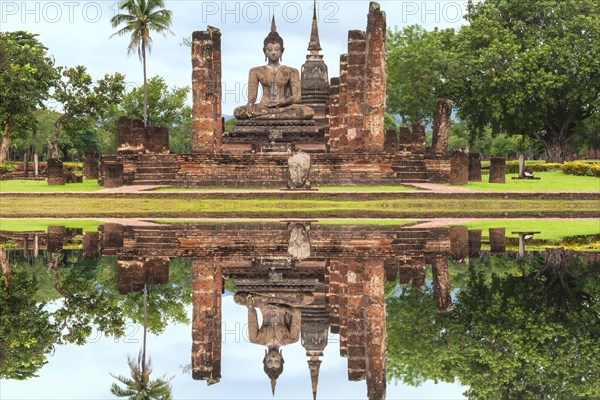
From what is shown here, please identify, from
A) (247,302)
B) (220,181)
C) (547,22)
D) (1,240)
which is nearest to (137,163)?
(220,181)

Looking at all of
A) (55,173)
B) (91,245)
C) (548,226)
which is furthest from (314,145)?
Result: (91,245)

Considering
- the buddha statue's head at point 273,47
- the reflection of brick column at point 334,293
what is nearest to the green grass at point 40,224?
the reflection of brick column at point 334,293

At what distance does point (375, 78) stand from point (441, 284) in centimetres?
1900

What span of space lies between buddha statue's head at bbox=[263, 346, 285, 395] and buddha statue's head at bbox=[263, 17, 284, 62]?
26.3 m

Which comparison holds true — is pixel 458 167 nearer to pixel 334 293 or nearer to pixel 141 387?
pixel 334 293

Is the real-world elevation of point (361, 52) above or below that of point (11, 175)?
above

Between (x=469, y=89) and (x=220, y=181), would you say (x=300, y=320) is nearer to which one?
(x=220, y=181)

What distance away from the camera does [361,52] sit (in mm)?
28781

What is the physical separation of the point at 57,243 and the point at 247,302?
21.3 feet

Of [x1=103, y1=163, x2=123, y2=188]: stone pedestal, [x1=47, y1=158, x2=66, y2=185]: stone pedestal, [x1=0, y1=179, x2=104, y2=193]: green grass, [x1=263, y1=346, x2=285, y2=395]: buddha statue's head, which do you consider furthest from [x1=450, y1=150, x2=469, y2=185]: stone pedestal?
[x1=263, y1=346, x2=285, y2=395]: buddha statue's head

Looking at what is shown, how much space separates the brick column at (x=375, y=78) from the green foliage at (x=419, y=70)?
17.3 metres

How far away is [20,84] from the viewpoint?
45.6 metres

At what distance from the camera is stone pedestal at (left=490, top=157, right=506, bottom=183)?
1158 inches

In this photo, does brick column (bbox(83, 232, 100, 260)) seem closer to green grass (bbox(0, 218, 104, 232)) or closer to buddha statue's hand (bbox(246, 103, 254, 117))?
green grass (bbox(0, 218, 104, 232))
